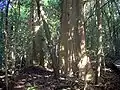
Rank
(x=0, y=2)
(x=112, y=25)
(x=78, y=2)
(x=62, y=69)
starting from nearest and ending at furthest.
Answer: (x=78, y=2)
(x=62, y=69)
(x=0, y=2)
(x=112, y=25)

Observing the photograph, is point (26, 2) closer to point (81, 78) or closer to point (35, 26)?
point (35, 26)

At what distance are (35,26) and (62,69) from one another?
4.02 meters

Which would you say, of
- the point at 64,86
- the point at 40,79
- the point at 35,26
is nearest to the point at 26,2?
the point at 35,26

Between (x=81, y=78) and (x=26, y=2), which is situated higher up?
(x=26, y=2)

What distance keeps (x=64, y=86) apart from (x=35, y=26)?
701cm

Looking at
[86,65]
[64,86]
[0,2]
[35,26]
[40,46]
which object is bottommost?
[64,86]

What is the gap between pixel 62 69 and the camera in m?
15.5

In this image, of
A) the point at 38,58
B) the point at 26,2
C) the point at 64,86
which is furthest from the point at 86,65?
the point at 26,2

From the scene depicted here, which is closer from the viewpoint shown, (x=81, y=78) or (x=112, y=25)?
(x=81, y=78)

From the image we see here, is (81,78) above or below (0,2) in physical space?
below

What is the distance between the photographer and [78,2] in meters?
14.4

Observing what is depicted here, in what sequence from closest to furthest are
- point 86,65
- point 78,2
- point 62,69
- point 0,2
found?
point 86,65
point 78,2
point 62,69
point 0,2

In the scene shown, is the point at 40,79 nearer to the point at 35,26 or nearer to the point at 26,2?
the point at 35,26

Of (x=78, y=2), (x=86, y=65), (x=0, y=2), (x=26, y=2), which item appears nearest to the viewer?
(x=86, y=65)
